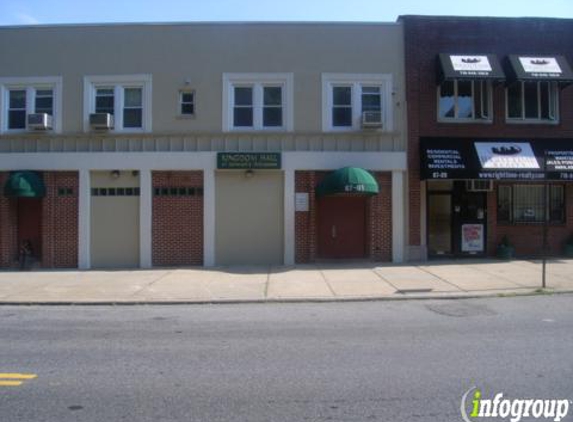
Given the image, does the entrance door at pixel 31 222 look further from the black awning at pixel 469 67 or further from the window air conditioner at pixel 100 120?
the black awning at pixel 469 67

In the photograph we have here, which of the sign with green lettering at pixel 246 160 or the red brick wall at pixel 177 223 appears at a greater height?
the sign with green lettering at pixel 246 160

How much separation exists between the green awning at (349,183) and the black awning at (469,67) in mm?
4136

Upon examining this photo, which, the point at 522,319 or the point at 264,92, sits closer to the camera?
the point at 522,319

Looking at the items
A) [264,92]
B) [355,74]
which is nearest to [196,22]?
[264,92]

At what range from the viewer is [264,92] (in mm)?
17641

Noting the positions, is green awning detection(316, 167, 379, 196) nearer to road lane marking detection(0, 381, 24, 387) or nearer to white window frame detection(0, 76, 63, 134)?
white window frame detection(0, 76, 63, 134)

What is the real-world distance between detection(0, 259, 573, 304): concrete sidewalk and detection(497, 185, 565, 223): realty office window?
1899 mm

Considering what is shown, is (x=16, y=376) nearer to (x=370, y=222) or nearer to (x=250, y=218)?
(x=250, y=218)

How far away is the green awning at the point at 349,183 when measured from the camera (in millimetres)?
15789

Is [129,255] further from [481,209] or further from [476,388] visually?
[476,388]

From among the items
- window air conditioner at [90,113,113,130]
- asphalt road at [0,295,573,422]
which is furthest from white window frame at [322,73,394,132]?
asphalt road at [0,295,573,422]

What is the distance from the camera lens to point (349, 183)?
1581 cm

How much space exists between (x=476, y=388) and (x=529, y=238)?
13.9 metres

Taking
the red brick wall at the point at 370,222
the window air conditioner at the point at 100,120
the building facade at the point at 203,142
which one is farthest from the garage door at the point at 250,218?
the window air conditioner at the point at 100,120
